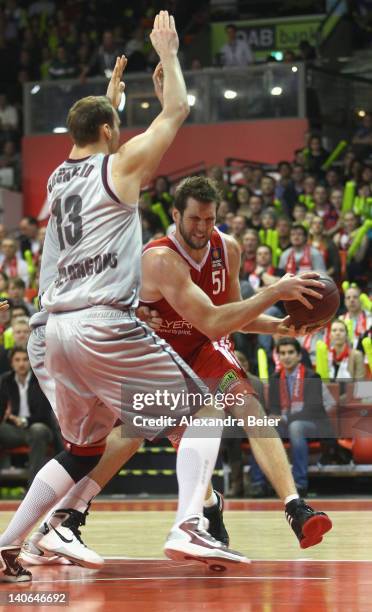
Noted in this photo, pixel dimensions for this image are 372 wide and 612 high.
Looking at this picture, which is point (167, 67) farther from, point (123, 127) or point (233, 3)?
point (233, 3)

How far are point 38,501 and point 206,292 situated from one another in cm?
139

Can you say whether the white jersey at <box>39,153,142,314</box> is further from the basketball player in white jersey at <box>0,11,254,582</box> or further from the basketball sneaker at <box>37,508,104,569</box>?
the basketball sneaker at <box>37,508,104,569</box>

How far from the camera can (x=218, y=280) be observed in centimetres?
580

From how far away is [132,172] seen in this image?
15.8 feet

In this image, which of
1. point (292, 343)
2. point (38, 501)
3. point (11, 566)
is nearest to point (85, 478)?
point (38, 501)

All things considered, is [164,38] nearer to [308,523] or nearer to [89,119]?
[89,119]

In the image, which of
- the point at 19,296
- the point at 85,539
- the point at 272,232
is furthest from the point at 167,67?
the point at 272,232

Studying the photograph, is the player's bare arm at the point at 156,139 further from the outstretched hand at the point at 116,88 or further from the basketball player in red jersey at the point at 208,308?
the outstretched hand at the point at 116,88

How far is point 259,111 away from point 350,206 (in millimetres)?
4065

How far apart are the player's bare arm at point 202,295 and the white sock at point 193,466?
464 mm

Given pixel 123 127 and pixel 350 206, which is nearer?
pixel 350 206

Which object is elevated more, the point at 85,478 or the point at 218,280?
the point at 218,280

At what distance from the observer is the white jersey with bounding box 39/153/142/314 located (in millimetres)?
4863

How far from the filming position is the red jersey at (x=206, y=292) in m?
5.76
